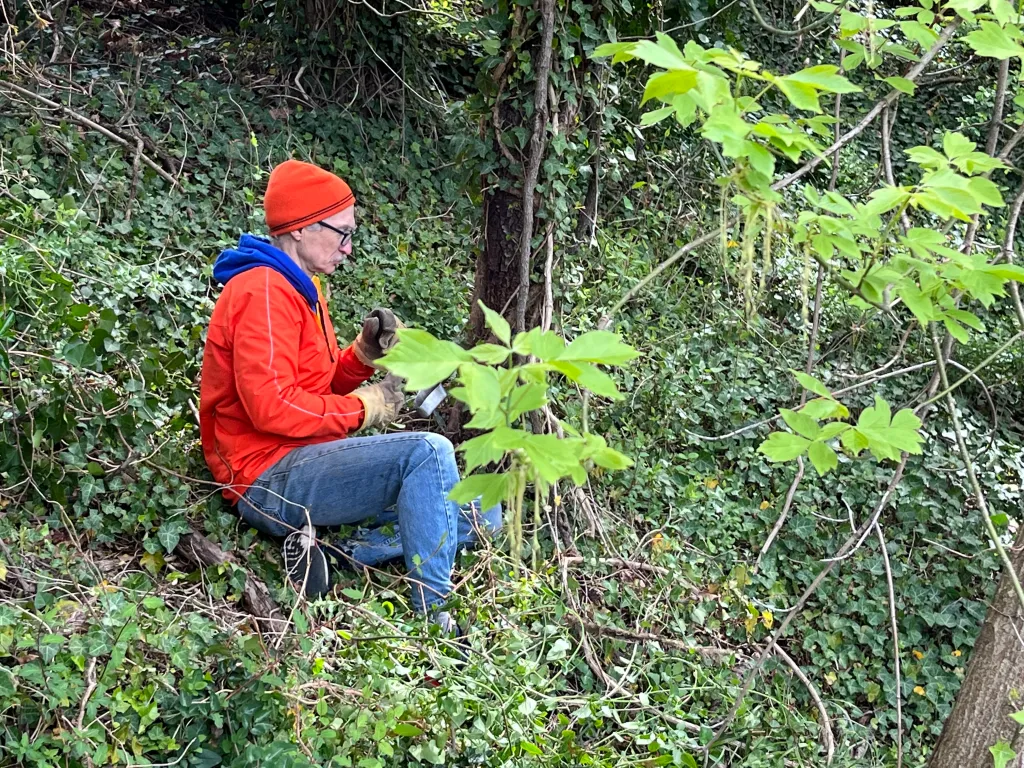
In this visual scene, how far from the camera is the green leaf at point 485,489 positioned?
1560mm

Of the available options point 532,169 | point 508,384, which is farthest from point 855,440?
point 532,169

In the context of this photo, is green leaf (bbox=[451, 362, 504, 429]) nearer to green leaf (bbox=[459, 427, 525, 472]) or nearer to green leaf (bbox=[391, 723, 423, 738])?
green leaf (bbox=[459, 427, 525, 472])

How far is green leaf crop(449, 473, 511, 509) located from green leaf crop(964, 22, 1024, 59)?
5.40 feet

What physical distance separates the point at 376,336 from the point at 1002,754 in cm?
251

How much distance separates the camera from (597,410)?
191 inches

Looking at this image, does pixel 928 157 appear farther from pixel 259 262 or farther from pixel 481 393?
Result: pixel 259 262

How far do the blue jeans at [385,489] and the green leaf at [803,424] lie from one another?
1.27 meters

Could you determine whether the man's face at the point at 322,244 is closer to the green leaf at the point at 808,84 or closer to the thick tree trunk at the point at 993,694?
the green leaf at the point at 808,84

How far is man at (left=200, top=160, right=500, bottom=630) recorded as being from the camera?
10.2 feet

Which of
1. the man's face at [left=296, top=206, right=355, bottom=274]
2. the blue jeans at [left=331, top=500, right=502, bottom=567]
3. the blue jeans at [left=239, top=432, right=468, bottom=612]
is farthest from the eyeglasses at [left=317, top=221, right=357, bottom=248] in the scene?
the blue jeans at [left=331, top=500, right=502, bottom=567]

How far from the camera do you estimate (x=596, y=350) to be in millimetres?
1499

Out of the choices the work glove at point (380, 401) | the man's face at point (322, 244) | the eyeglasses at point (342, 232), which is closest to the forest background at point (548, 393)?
the work glove at point (380, 401)

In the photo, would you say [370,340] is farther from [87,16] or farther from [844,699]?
[87,16]

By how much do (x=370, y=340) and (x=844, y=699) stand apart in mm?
2673
